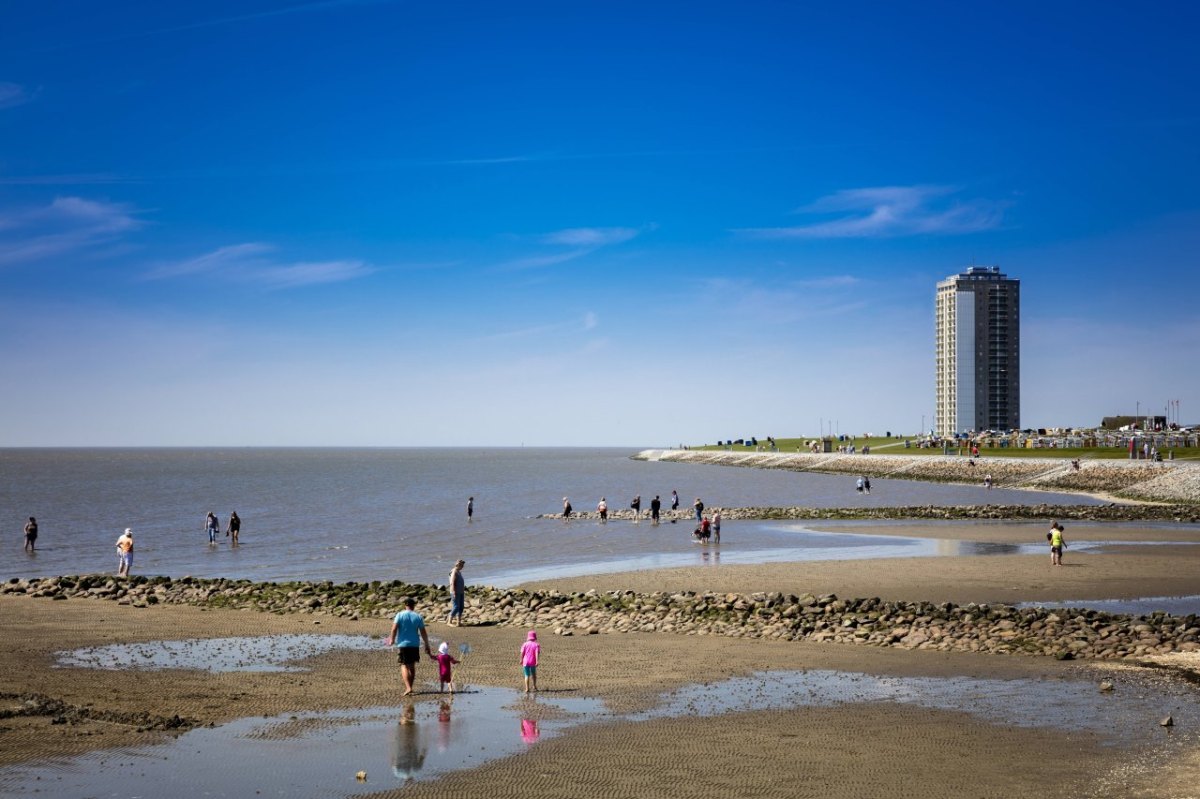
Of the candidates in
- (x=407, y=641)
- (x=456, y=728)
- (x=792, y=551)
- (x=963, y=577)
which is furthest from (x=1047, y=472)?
(x=456, y=728)

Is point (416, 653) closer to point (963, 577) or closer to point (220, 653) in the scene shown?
point (220, 653)

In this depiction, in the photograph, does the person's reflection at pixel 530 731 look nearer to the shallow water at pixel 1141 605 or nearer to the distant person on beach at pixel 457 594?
the distant person on beach at pixel 457 594

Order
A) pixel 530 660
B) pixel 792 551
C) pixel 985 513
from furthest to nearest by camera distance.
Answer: pixel 985 513, pixel 792 551, pixel 530 660

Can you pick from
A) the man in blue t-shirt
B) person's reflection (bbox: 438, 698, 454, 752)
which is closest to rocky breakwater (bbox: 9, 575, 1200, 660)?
the man in blue t-shirt

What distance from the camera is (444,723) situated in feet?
56.4

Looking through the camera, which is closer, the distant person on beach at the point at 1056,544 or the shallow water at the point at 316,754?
the shallow water at the point at 316,754

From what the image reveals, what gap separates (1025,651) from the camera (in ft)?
74.6

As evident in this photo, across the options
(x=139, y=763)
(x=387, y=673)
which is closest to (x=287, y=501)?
(x=387, y=673)

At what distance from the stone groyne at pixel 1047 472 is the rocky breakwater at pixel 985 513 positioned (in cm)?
817

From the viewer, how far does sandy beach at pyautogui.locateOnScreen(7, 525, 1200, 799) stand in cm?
1406

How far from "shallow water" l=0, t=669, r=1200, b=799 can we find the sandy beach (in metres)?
0.17

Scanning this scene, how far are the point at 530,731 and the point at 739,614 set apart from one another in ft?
38.4

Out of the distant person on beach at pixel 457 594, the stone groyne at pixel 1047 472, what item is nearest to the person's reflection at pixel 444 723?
the distant person on beach at pixel 457 594

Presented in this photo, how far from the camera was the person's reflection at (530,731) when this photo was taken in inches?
635
